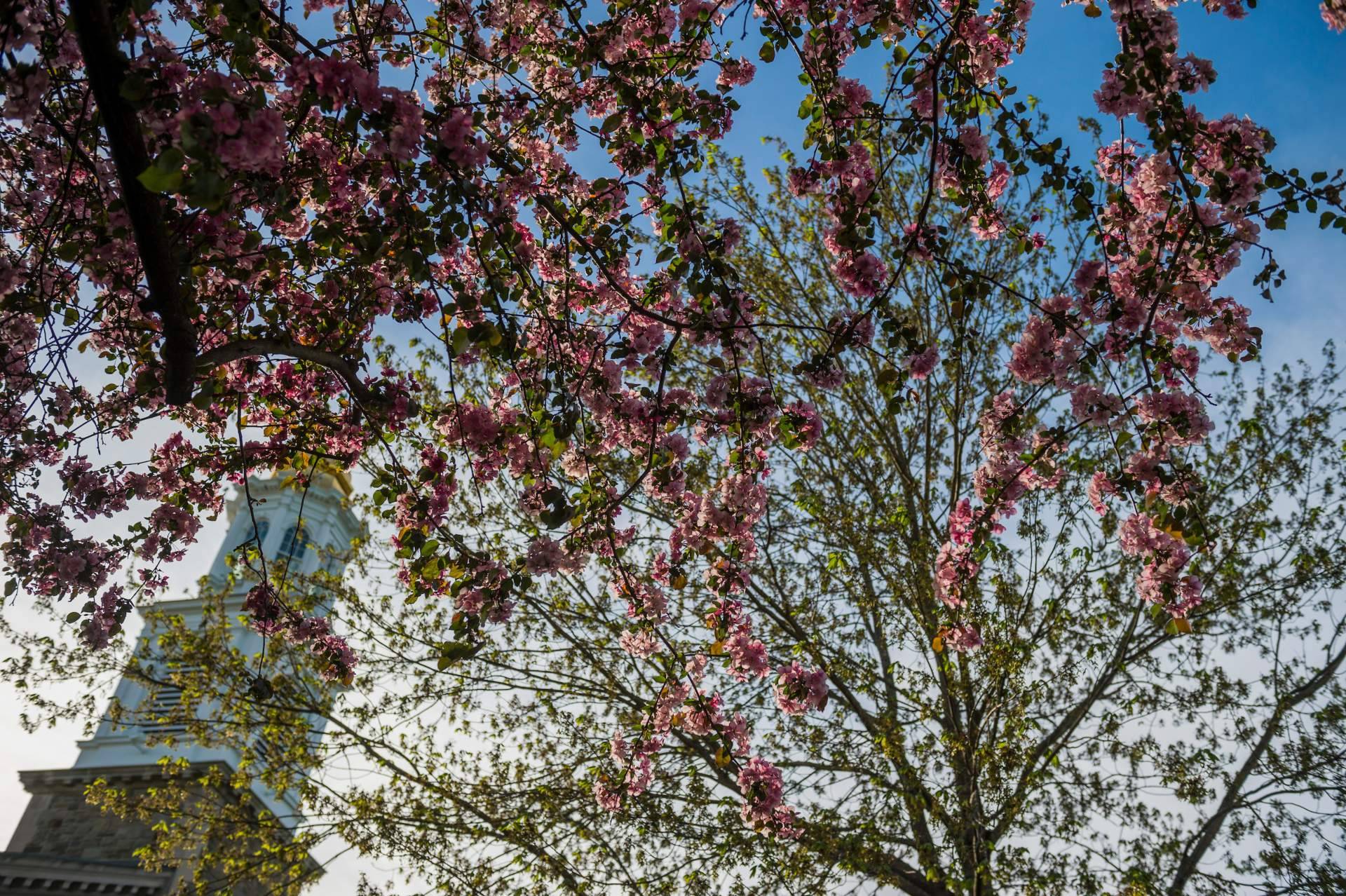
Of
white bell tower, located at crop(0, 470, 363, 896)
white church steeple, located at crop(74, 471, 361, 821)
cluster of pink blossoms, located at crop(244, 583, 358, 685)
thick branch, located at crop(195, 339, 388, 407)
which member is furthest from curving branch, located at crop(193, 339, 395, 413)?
white church steeple, located at crop(74, 471, 361, 821)

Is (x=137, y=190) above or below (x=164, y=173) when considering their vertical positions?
above

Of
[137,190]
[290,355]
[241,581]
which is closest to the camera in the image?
[137,190]

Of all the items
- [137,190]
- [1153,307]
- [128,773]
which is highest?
[1153,307]

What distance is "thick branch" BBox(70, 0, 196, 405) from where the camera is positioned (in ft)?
8.99

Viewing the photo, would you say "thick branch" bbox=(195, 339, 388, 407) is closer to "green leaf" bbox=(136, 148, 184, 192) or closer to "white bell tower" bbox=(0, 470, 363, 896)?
"green leaf" bbox=(136, 148, 184, 192)

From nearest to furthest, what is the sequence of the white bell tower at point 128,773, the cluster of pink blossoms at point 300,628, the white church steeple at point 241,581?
the cluster of pink blossoms at point 300,628, the white bell tower at point 128,773, the white church steeple at point 241,581

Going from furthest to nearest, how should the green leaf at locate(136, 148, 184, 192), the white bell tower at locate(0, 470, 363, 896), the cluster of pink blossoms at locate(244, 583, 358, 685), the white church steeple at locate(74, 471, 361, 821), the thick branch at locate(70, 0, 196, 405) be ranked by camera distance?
the white church steeple at locate(74, 471, 361, 821), the white bell tower at locate(0, 470, 363, 896), the cluster of pink blossoms at locate(244, 583, 358, 685), the thick branch at locate(70, 0, 196, 405), the green leaf at locate(136, 148, 184, 192)

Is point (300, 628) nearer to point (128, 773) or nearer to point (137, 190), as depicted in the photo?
point (137, 190)

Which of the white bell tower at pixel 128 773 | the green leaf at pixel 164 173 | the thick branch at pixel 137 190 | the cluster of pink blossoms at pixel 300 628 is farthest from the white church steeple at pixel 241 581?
the green leaf at pixel 164 173

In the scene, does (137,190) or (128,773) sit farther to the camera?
(128,773)

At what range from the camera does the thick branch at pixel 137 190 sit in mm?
2740

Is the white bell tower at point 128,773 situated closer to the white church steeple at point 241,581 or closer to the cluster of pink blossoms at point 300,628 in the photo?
the white church steeple at point 241,581

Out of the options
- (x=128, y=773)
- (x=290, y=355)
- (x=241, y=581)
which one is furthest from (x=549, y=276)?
(x=128, y=773)

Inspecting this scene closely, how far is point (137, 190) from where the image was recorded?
3.06 meters
